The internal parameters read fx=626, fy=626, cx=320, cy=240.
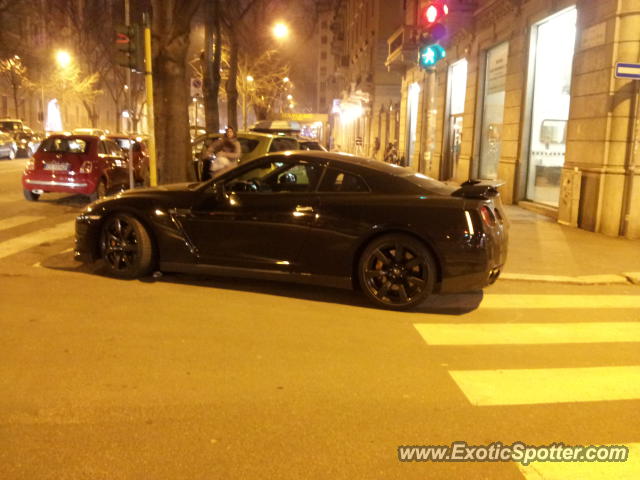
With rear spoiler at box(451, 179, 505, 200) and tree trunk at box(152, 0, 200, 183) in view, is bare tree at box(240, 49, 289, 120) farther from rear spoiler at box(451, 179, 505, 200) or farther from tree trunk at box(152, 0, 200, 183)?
rear spoiler at box(451, 179, 505, 200)

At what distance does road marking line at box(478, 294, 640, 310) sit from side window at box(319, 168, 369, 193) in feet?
5.77

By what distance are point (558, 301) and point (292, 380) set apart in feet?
12.2

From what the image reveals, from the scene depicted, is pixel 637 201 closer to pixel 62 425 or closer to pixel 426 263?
pixel 426 263

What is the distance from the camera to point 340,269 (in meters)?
6.18

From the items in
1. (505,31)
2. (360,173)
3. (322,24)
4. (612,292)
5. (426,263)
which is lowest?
(612,292)

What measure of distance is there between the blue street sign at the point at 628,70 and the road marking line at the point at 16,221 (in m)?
10.0

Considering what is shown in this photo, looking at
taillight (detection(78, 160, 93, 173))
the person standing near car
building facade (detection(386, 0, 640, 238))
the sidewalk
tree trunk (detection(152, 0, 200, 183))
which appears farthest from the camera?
taillight (detection(78, 160, 93, 173))

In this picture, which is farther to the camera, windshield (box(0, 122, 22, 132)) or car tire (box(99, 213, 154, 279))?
windshield (box(0, 122, 22, 132))

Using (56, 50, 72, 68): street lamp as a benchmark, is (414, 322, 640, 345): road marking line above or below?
below

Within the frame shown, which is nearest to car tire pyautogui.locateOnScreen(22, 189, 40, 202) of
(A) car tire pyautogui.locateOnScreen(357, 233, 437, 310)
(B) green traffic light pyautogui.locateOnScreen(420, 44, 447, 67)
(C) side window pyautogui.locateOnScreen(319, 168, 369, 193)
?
(B) green traffic light pyautogui.locateOnScreen(420, 44, 447, 67)

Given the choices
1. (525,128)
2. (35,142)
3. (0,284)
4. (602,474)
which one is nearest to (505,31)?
(525,128)

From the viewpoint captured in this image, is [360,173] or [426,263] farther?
[360,173]

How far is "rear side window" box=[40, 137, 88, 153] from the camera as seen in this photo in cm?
1327

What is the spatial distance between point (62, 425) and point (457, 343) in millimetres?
3093
